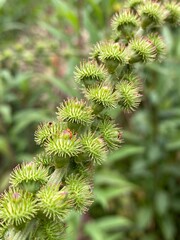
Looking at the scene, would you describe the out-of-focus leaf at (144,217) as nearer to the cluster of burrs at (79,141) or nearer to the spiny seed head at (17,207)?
the cluster of burrs at (79,141)

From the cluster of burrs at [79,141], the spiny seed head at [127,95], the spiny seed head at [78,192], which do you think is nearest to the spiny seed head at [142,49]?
the cluster of burrs at [79,141]

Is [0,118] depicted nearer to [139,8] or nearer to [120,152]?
[120,152]

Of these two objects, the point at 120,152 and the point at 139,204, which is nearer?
the point at 120,152

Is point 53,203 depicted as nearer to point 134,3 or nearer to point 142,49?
point 142,49

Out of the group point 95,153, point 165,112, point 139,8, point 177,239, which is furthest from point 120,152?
point 95,153

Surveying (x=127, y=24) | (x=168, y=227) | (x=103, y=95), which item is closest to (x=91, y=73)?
(x=103, y=95)
